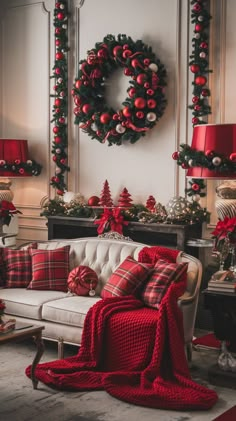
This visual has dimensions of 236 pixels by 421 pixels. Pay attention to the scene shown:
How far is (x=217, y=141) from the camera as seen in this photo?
465 centimetres

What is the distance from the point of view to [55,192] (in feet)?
21.0

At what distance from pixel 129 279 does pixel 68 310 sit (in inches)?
18.8

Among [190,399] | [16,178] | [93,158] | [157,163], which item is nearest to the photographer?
[190,399]

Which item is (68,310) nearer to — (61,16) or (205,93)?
(205,93)

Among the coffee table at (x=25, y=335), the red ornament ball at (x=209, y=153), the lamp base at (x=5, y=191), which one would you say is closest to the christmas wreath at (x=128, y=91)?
the lamp base at (x=5, y=191)

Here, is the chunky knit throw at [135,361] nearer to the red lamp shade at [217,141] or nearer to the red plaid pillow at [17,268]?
the red lamp shade at [217,141]

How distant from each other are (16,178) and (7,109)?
2.35ft

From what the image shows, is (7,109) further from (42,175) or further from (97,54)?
(97,54)

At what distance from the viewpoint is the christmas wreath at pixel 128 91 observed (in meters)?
5.57

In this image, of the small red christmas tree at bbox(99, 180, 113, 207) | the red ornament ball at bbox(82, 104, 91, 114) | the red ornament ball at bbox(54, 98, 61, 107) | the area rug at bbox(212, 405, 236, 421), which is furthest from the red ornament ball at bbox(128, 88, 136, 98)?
the area rug at bbox(212, 405, 236, 421)

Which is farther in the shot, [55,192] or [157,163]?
[55,192]

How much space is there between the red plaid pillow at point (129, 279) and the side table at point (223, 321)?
509 millimetres

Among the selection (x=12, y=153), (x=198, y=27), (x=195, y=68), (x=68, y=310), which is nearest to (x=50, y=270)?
(x=68, y=310)

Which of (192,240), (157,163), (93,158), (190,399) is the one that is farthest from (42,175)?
(190,399)
